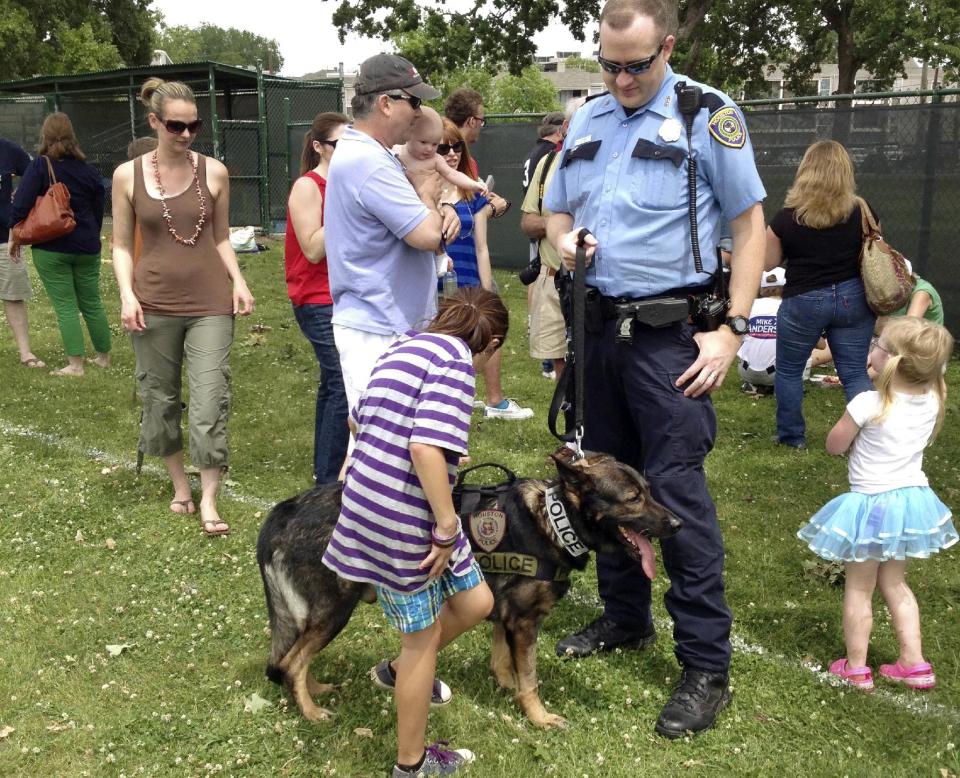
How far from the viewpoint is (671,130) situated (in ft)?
11.1

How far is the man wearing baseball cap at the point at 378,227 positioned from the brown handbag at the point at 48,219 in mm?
5391

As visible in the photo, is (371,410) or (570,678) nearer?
(371,410)

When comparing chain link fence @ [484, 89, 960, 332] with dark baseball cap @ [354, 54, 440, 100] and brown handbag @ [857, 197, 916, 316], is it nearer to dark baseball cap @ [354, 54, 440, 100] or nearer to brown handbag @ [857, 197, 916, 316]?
brown handbag @ [857, 197, 916, 316]

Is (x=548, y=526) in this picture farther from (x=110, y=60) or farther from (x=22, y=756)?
(x=110, y=60)

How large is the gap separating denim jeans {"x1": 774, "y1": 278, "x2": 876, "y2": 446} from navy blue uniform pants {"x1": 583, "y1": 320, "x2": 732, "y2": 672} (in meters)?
3.43

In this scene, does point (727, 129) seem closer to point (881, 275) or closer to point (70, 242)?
point (881, 275)

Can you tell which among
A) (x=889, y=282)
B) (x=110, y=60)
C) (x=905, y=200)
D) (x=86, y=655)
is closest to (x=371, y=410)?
(x=86, y=655)

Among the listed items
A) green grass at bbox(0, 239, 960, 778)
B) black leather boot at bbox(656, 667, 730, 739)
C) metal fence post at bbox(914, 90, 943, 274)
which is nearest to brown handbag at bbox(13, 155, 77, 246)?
green grass at bbox(0, 239, 960, 778)

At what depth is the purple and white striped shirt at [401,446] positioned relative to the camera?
9.13ft

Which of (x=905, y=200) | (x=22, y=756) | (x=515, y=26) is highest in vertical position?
(x=515, y=26)

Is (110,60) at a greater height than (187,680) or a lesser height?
greater

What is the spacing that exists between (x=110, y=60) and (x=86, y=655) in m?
A: 37.9

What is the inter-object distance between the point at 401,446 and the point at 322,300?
2.70m

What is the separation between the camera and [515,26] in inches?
1172
